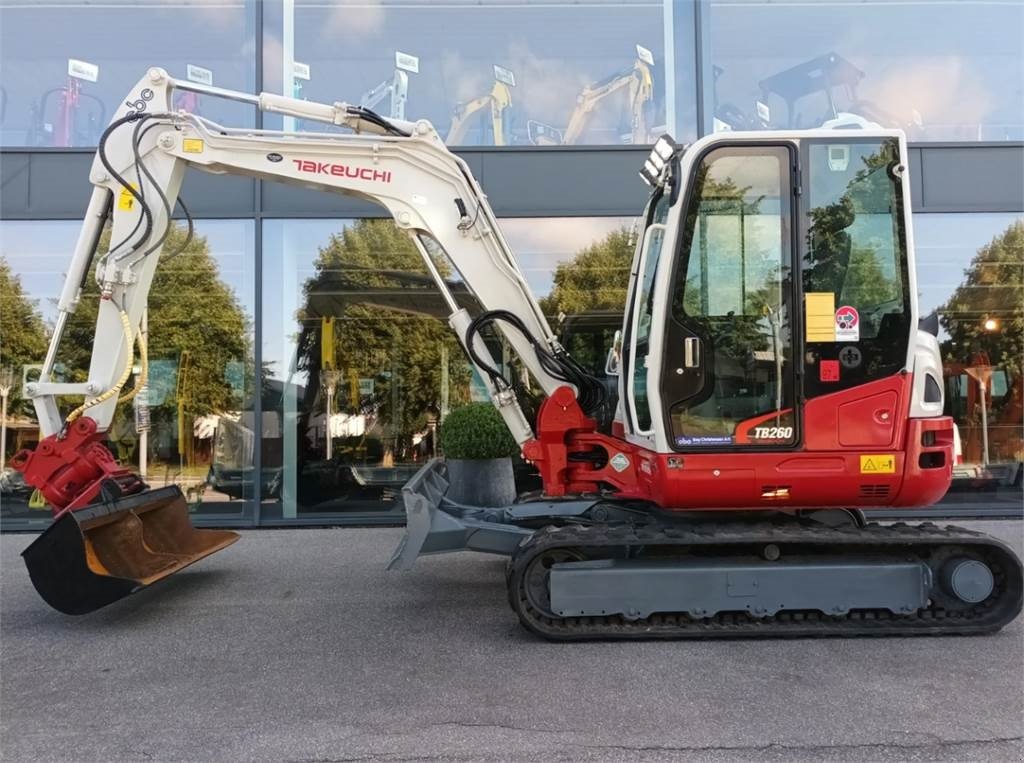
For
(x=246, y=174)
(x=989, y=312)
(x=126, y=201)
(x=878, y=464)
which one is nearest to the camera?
(x=878, y=464)

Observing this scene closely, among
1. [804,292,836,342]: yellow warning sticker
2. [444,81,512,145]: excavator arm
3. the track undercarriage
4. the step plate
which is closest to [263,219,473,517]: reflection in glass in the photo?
[444,81,512,145]: excavator arm

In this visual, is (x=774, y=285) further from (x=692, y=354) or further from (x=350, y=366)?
(x=350, y=366)

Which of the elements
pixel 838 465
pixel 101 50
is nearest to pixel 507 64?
pixel 101 50

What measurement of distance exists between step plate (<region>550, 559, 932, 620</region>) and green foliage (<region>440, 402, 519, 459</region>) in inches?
115

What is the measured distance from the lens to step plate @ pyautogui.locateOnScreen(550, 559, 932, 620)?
14.2ft

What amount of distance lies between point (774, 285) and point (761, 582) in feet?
5.87

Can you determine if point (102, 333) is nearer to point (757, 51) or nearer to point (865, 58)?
point (757, 51)

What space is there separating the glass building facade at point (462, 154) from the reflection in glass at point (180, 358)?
0.09 ft

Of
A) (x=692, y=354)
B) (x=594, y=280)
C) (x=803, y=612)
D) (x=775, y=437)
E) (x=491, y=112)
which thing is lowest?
(x=803, y=612)

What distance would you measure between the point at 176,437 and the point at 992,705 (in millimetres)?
8556

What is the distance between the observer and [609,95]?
8867 millimetres

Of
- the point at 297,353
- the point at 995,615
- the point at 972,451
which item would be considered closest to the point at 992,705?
the point at 995,615

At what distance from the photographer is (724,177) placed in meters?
4.43

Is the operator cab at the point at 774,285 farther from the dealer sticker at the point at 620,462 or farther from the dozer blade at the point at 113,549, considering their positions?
the dozer blade at the point at 113,549
